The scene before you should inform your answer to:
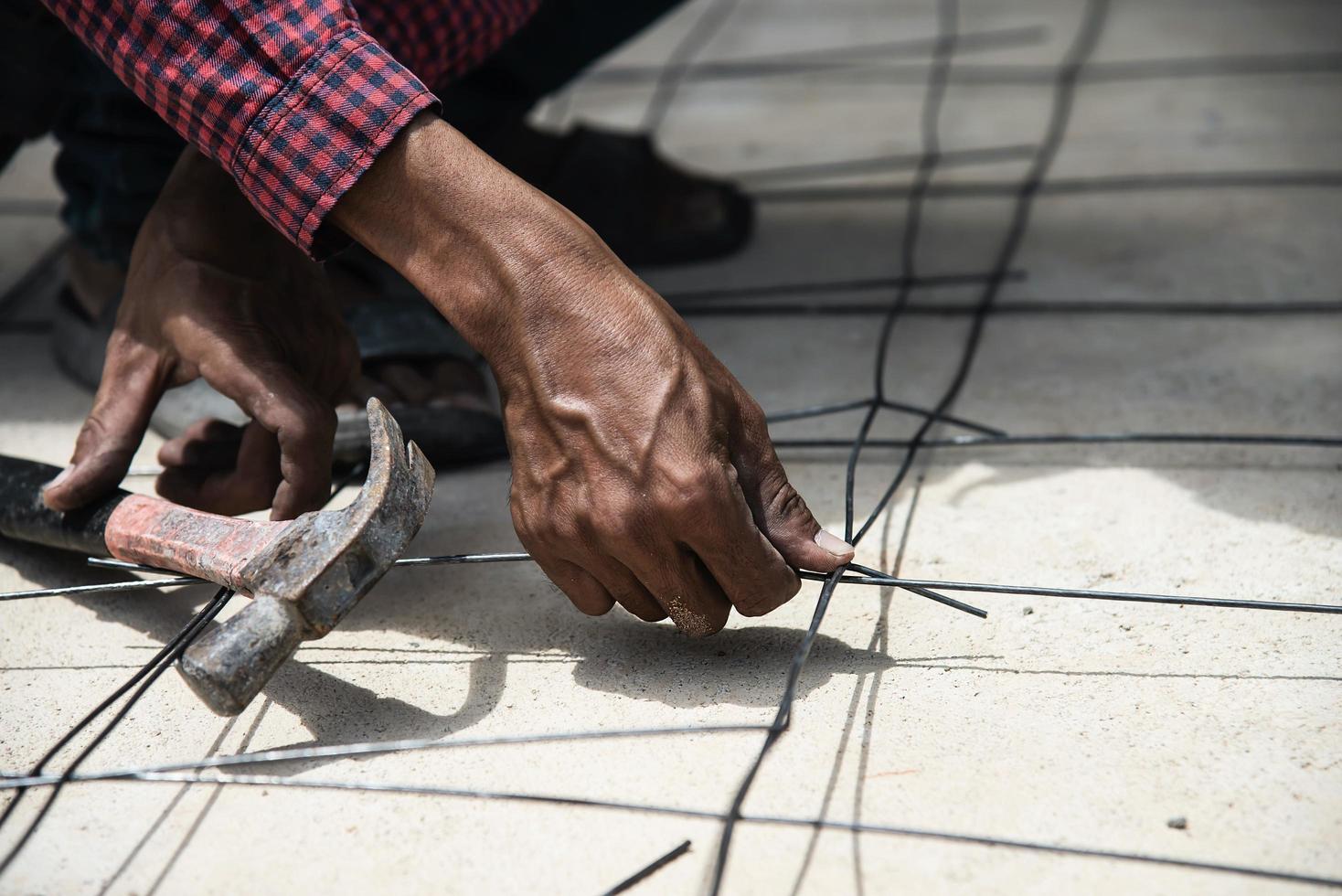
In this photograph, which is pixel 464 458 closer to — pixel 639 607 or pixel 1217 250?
pixel 639 607

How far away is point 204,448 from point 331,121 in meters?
0.39

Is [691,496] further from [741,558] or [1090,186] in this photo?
[1090,186]

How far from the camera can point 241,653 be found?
897 millimetres

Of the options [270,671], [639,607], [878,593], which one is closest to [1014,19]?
[878,593]

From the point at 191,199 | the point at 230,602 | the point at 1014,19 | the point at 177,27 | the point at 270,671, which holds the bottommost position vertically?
the point at 1014,19

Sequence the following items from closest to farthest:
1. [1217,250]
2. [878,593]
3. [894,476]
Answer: [878,593] → [894,476] → [1217,250]

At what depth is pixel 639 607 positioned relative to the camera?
1.04 metres

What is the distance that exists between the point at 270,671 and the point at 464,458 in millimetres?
599

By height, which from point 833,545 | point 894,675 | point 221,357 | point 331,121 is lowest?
point 894,675

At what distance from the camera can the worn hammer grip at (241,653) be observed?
0.89 meters

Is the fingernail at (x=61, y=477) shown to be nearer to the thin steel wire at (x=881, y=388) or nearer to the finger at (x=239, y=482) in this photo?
the finger at (x=239, y=482)

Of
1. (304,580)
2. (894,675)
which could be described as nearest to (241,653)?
(304,580)

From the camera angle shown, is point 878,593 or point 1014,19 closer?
point 878,593

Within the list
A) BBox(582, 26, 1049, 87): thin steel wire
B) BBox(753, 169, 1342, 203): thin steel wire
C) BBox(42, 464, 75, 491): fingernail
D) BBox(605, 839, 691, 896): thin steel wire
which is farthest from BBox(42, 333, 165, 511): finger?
BBox(582, 26, 1049, 87): thin steel wire
